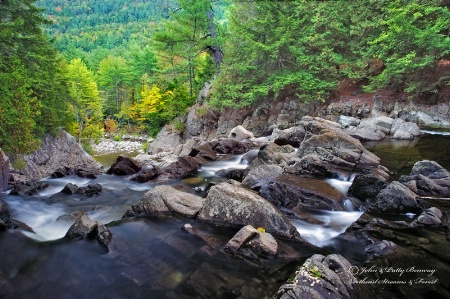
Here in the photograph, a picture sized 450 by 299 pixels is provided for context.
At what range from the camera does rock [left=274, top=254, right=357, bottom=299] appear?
386 centimetres

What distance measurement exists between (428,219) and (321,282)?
4.39 metres

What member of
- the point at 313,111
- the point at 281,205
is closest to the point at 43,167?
the point at 281,205

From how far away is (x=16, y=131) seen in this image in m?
14.6

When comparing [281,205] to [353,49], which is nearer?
[281,205]

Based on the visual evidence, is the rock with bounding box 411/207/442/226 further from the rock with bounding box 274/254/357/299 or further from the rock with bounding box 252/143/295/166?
the rock with bounding box 252/143/295/166

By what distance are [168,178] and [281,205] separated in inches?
235

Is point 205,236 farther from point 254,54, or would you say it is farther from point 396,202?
point 254,54

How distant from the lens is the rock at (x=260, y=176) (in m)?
9.32

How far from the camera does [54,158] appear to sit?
61.6 ft

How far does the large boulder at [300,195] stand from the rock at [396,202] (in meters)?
1.01

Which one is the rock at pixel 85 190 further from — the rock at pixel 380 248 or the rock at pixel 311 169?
the rock at pixel 380 248

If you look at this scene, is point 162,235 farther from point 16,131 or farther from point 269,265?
point 16,131

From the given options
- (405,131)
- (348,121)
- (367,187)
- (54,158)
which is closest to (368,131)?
(405,131)

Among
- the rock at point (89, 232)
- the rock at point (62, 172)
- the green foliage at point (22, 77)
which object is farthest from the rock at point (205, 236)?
the green foliage at point (22, 77)
